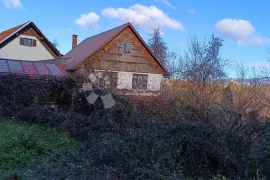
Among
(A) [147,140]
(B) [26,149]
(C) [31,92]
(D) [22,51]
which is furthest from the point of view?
(D) [22,51]

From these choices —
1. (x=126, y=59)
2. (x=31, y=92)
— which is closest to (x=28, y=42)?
(x=126, y=59)

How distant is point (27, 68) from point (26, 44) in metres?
13.7

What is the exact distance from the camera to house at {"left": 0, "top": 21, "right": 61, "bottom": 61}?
26516 mm

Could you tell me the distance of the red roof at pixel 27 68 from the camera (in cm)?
1382

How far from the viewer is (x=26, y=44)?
27.4 metres

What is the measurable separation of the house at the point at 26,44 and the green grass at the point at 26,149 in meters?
19.2

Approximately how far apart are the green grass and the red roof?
16.5 ft

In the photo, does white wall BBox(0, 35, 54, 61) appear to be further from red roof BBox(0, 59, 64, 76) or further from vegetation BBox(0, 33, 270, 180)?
vegetation BBox(0, 33, 270, 180)

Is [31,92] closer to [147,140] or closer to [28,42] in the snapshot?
[147,140]

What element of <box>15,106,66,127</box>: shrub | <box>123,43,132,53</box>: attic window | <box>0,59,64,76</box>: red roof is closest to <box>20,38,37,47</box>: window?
<box>123,43,132,53</box>: attic window

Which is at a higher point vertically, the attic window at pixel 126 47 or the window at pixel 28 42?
the window at pixel 28 42

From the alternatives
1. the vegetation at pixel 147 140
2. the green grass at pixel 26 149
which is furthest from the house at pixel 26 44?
the green grass at pixel 26 149

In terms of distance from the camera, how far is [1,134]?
838cm

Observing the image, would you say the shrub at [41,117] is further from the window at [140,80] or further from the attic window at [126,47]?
the window at [140,80]
